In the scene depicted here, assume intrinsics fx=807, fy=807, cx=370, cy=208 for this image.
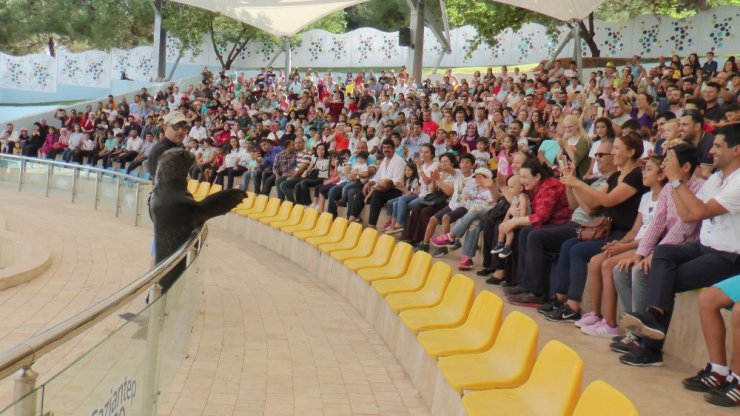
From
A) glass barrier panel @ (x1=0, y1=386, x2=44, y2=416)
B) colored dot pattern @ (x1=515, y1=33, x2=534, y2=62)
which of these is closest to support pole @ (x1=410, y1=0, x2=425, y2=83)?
colored dot pattern @ (x1=515, y1=33, x2=534, y2=62)

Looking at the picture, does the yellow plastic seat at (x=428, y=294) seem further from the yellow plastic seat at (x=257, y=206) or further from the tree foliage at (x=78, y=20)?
the tree foliage at (x=78, y=20)

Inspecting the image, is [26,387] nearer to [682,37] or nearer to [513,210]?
[513,210]

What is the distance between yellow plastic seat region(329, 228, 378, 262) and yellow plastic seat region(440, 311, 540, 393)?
4.04m

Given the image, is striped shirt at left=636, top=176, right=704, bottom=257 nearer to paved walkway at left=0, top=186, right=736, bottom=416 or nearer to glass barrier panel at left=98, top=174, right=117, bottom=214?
paved walkway at left=0, top=186, right=736, bottom=416

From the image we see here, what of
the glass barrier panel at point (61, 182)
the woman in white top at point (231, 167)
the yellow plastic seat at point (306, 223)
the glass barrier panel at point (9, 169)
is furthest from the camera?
the glass barrier panel at point (9, 169)

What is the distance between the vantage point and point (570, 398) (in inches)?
128

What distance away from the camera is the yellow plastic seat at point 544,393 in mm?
3285

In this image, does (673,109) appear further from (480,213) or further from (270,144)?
(270,144)

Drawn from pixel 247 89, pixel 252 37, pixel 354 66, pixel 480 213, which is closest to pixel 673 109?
pixel 480 213

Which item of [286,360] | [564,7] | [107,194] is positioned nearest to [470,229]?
[286,360]

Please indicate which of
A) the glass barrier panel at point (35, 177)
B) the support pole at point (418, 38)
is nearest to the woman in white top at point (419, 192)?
the glass barrier panel at point (35, 177)

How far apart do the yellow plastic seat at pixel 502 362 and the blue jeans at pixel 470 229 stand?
13.8ft

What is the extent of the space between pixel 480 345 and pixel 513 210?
328cm

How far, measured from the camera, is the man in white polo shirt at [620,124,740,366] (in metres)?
4.91
